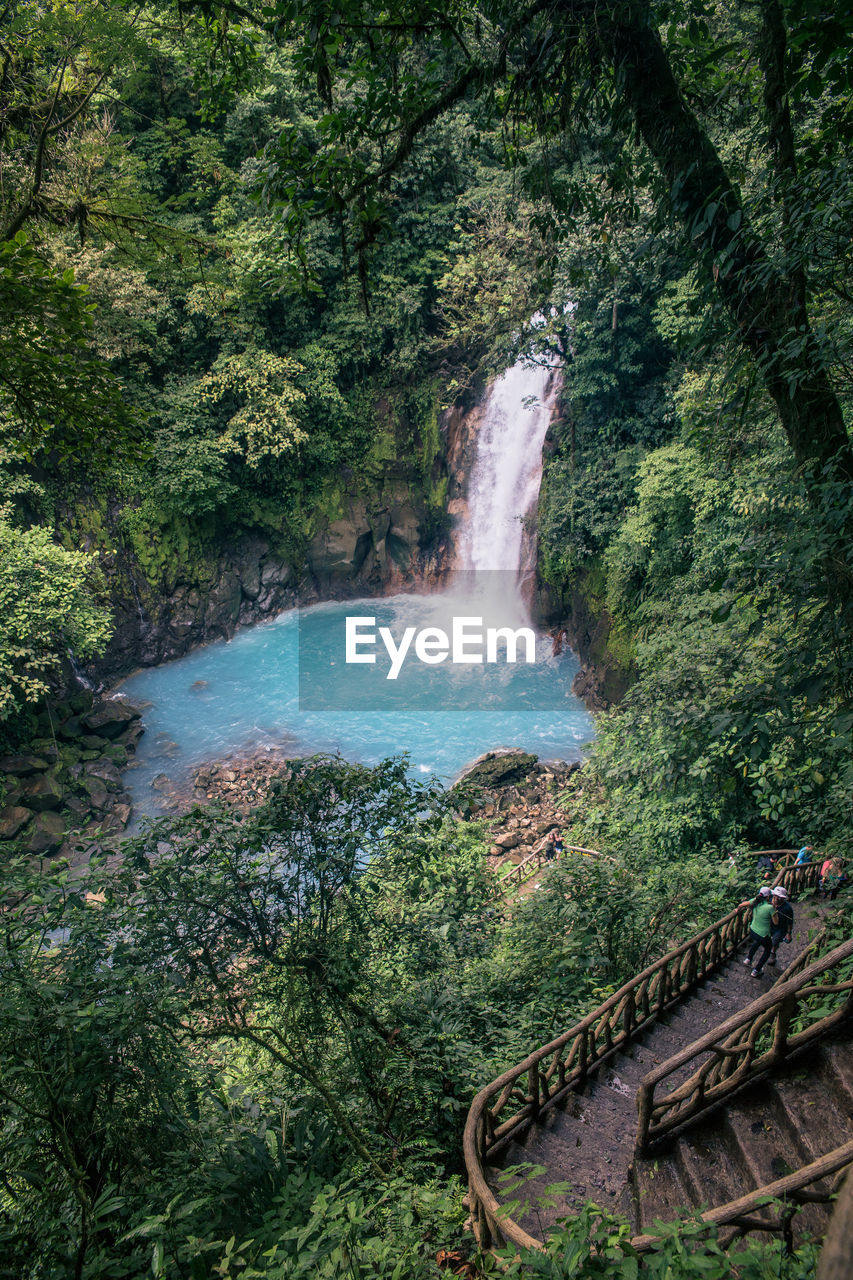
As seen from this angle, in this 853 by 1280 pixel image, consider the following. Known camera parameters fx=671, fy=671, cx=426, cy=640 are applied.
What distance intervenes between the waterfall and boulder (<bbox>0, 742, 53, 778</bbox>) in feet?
41.2

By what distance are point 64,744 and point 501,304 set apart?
13.8 metres

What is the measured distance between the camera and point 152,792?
13.1 meters

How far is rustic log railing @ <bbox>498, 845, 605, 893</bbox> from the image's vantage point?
7.69 metres

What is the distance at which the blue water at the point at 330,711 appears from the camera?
1431cm

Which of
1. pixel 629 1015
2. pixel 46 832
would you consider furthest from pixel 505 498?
pixel 629 1015

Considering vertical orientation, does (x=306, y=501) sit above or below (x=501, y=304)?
below

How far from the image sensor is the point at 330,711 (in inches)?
641

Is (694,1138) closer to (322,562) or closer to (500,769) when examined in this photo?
(500,769)

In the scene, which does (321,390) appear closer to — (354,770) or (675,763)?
(675,763)

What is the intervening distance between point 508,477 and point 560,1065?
16837mm

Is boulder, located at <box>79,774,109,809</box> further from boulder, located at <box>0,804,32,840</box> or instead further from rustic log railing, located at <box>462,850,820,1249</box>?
rustic log railing, located at <box>462,850,820,1249</box>

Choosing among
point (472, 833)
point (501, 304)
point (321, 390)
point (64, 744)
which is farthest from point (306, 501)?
point (472, 833)

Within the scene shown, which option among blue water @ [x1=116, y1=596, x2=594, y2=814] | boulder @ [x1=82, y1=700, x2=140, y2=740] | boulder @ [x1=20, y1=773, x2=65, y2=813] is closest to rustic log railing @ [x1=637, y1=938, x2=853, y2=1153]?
blue water @ [x1=116, y1=596, x2=594, y2=814]

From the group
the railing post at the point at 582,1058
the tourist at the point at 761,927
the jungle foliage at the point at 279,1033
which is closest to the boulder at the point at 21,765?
the jungle foliage at the point at 279,1033
